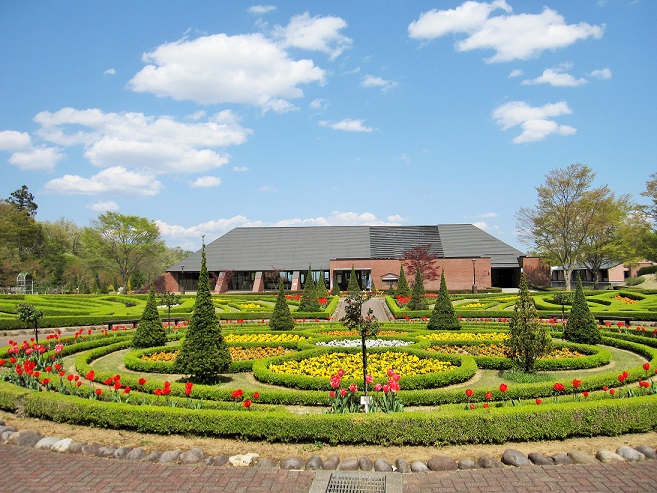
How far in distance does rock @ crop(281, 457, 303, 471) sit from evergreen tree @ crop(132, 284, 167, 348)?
11.3m

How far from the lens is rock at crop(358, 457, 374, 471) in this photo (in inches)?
261

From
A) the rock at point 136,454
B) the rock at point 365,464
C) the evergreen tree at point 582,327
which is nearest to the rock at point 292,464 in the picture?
the rock at point 365,464

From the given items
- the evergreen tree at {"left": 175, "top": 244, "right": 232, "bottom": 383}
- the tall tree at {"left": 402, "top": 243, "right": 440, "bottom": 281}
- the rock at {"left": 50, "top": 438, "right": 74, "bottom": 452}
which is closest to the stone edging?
the rock at {"left": 50, "top": 438, "right": 74, "bottom": 452}

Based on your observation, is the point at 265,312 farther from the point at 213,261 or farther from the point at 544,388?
the point at 213,261

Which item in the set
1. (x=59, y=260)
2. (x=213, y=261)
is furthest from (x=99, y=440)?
(x=59, y=260)

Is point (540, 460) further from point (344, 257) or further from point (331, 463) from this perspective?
point (344, 257)

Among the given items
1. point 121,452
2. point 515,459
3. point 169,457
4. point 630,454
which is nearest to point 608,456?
point 630,454

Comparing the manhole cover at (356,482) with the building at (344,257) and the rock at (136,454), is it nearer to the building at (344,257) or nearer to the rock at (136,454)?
the rock at (136,454)

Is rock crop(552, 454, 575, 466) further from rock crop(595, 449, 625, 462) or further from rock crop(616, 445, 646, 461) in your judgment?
rock crop(616, 445, 646, 461)

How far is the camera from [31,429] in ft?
27.3

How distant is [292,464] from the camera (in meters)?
6.75

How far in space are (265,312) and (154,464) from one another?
62.9 ft

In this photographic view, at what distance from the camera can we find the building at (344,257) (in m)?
50.9

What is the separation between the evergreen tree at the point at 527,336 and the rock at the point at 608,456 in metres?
5.61
